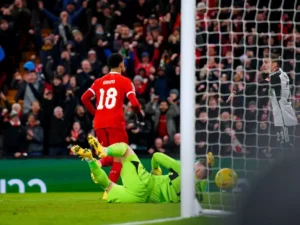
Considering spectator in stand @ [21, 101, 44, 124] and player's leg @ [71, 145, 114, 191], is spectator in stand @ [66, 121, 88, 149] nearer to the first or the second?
spectator in stand @ [21, 101, 44, 124]

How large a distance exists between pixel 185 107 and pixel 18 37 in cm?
1108

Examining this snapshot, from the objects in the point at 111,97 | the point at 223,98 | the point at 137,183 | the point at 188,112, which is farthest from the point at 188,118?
the point at 223,98

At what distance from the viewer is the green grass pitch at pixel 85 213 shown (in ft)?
29.2

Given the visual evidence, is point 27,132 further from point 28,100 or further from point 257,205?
point 257,205

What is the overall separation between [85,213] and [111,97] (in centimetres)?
291

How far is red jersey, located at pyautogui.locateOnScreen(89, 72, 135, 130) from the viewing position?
483 inches

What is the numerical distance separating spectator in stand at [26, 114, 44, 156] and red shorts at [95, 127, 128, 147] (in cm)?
423

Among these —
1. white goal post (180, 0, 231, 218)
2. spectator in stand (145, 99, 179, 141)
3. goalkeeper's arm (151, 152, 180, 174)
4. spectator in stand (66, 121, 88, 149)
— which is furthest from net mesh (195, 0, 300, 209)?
spectator in stand (66, 121, 88, 149)

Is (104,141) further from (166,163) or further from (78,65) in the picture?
(78,65)

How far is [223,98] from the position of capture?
1262 centimetres

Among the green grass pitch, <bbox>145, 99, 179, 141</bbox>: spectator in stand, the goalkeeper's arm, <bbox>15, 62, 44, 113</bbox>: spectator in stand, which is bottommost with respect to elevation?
the green grass pitch

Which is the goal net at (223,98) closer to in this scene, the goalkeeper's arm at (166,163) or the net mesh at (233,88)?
the net mesh at (233,88)

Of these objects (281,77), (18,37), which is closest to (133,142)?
(18,37)

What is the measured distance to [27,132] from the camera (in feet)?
54.8
